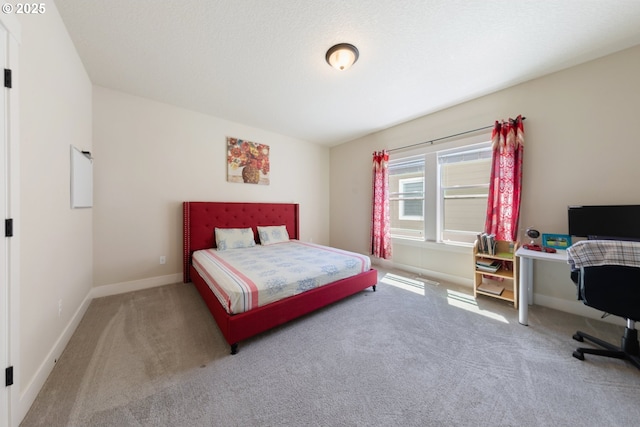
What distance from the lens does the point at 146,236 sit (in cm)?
296

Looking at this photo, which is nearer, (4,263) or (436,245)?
(4,263)

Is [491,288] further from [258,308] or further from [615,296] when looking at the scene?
[258,308]

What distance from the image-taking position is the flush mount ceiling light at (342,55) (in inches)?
76.4

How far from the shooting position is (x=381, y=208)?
388cm

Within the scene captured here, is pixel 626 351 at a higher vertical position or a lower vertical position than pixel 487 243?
lower

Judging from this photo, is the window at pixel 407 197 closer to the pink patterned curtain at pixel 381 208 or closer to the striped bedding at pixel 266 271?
the pink patterned curtain at pixel 381 208

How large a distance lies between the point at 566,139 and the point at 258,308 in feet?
11.9

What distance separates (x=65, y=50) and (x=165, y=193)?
5.59 ft

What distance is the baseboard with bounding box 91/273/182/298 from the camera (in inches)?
104

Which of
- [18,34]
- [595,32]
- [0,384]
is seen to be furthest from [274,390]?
[595,32]

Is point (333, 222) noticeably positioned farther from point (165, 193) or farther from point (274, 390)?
point (274, 390)

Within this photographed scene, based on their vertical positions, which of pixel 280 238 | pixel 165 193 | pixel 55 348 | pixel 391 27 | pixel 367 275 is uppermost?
pixel 391 27

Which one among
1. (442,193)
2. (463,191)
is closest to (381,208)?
(442,193)

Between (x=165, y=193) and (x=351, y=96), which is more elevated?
(x=351, y=96)
